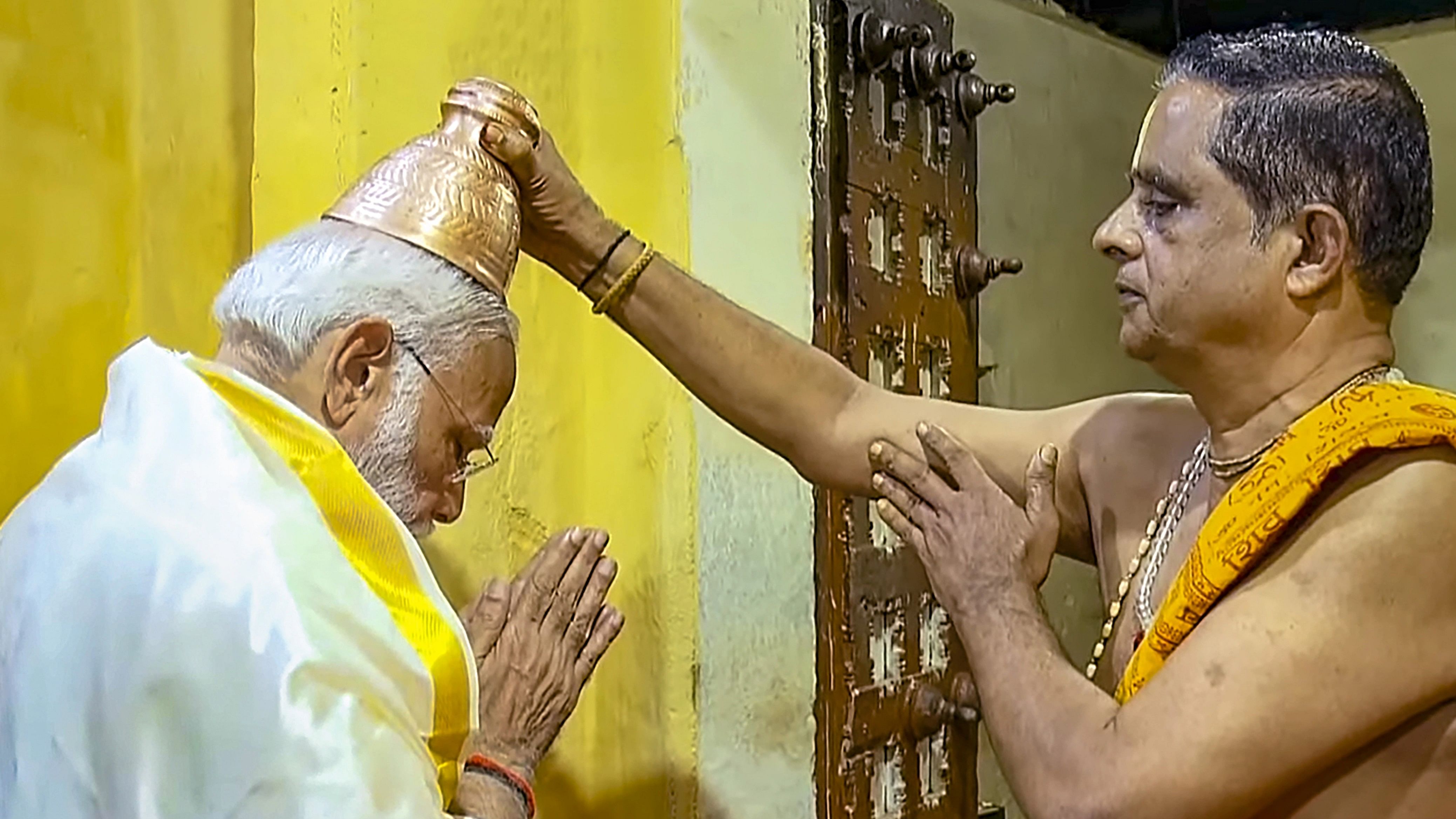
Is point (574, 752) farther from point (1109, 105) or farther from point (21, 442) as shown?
point (1109, 105)

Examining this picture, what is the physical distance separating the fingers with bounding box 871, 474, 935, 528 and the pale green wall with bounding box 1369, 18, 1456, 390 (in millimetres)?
2362

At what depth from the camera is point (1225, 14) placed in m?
3.31

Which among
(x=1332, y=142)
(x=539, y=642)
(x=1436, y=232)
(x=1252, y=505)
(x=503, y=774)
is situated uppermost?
(x=1436, y=232)

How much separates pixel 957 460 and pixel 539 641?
421 millimetres

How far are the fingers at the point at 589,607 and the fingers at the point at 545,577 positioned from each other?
0.03 meters

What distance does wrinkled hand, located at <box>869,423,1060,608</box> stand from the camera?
1.32 metres

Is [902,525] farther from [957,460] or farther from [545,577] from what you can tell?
[545,577]

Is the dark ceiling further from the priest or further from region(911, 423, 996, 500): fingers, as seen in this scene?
region(911, 423, 996, 500): fingers

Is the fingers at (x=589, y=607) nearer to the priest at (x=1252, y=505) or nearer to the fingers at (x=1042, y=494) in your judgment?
the priest at (x=1252, y=505)

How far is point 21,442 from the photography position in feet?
5.23

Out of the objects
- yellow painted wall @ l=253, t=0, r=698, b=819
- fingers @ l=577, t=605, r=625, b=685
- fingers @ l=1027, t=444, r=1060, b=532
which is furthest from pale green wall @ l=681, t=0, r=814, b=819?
fingers @ l=1027, t=444, r=1060, b=532

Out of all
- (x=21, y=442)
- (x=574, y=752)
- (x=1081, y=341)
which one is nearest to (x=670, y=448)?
(x=574, y=752)

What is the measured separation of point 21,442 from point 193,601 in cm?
72

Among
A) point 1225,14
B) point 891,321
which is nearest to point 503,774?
point 891,321
